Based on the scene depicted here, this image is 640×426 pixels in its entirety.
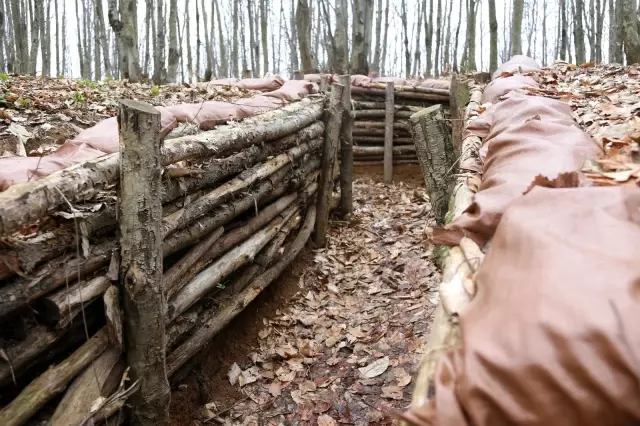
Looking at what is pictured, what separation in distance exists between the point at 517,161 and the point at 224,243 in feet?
6.94

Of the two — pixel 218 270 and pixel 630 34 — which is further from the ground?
pixel 630 34

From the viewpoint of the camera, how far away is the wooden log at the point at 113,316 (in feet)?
7.74

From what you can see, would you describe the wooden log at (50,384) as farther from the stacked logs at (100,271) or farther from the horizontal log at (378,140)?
the horizontal log at (378,140)

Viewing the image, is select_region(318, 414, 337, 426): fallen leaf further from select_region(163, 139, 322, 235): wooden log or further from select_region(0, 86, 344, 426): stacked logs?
select_region(163, 139, 322, 235): wooden log

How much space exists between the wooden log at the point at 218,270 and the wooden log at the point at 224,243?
0.03 metres

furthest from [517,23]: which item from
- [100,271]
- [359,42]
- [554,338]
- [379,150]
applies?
[554,338]

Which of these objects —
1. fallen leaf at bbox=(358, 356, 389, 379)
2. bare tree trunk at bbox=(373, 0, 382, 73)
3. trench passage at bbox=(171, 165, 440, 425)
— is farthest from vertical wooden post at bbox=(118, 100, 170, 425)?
bare tree trunk at bbox=(373, 0, 382, 73)

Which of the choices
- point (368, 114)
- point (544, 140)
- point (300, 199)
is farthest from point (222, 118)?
point (368, 114)

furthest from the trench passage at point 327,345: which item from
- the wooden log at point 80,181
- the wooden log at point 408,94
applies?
the wooden log at point 408,94

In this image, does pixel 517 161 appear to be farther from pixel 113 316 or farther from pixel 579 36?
pixel 579 36

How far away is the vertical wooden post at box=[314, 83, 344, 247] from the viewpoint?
579 centimetres

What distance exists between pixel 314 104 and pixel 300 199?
1.14 meters

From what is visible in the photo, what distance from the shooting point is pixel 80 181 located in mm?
2115

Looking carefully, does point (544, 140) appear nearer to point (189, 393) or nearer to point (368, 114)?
point (189, 393)
